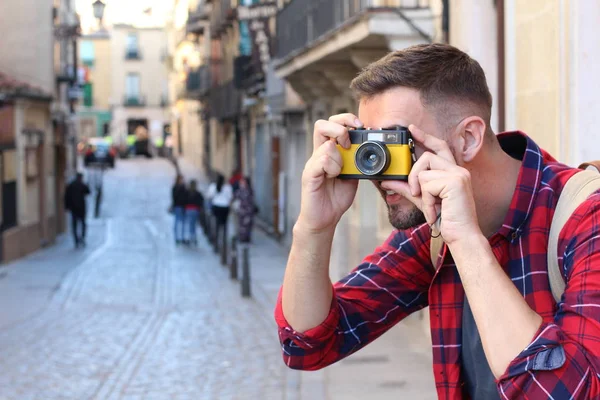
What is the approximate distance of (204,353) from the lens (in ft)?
35.0

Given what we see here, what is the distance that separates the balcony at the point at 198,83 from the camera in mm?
45125

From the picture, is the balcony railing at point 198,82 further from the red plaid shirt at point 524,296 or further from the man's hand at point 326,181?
the man's hand at point 326,181

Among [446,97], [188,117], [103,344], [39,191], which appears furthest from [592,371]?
[188,117]

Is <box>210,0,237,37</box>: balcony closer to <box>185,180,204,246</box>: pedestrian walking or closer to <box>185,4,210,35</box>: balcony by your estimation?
<box>185,4,210,35</box>: balcony

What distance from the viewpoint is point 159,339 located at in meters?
11.8

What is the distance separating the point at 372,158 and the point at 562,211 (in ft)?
1.46

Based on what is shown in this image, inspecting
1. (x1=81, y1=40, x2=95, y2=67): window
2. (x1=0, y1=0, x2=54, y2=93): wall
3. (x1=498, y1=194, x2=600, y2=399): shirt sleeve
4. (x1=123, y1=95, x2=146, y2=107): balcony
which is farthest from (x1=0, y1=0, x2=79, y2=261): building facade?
(x1=81, y1=40, x2=95, y2=67): window

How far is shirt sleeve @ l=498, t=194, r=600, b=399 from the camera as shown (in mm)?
2076

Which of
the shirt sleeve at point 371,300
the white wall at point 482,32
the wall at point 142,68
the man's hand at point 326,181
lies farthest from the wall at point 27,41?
the wall at point 142,68

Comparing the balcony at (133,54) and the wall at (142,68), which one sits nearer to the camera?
the wall at (142,68)

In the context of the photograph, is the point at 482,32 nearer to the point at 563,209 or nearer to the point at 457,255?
the point at 563,209

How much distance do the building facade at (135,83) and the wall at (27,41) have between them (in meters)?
52.7

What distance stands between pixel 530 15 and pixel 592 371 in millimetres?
5921

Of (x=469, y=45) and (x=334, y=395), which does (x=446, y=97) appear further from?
(x=469, y=45)
